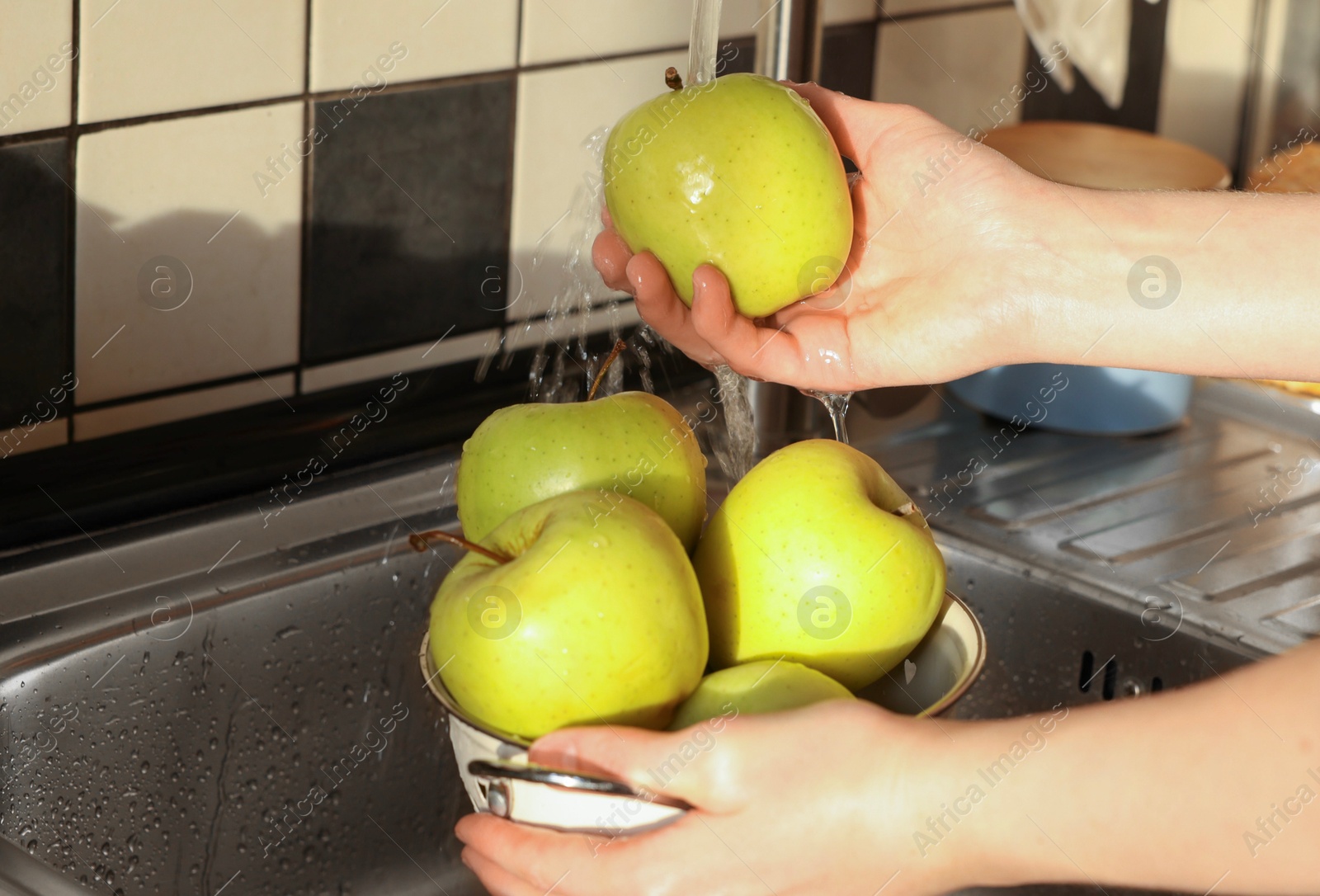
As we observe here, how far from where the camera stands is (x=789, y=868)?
21.0 inches

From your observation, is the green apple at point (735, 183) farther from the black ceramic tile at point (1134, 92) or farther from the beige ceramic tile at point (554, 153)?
the black ceramic tile at point (1134, 92)

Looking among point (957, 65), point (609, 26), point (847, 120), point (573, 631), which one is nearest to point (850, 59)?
point (957, 65)

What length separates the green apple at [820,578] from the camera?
0.61 meters

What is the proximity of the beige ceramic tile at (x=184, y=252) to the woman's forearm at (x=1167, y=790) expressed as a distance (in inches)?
23.2

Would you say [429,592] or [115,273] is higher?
[115,273]

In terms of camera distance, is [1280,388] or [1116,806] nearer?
[1116,806]

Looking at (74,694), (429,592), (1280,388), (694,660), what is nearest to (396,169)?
(429,592)

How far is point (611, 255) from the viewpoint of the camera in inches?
31.3

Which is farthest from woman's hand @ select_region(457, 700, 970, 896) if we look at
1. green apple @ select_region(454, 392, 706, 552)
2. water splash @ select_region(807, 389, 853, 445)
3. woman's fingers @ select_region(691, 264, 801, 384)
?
water splash @ select_region(807, 389, 853, 445)

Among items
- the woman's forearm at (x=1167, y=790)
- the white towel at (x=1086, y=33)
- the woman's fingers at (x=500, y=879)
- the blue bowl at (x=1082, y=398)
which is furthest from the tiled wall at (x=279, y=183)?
the woman's forearm at (x=1167, y=790)

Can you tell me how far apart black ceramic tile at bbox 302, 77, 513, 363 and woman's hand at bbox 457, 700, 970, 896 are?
520 millimetres

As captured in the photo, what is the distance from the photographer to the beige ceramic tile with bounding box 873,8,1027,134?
1271mm

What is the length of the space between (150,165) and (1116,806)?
67 centimetres

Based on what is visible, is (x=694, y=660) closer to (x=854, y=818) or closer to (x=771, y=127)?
(x=854, y=818)
